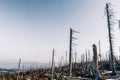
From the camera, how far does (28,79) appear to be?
129 ft

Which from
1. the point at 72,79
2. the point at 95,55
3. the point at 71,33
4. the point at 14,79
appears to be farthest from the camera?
the point at 14,79

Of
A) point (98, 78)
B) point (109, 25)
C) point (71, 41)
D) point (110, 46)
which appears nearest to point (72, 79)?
point (71, 41)

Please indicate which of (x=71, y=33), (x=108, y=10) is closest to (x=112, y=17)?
(x=108, y=10)

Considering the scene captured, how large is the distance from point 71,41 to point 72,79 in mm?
6156

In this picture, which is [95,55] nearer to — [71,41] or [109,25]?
[71,41]

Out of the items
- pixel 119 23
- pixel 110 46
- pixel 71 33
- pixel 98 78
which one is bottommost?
pixel 98 78

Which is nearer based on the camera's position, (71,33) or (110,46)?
(71,33)

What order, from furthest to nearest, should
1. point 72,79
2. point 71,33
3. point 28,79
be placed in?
point 28,79
point 71,33
point 72,79

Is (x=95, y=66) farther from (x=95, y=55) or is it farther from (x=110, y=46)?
(x=110, y=46)

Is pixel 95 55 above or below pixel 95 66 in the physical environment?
above

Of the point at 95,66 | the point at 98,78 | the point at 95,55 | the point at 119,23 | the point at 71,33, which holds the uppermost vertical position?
the point at 119,23

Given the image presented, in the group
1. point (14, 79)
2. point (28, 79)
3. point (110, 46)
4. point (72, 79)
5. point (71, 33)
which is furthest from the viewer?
point (14, 79)

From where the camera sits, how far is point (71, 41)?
27.7 metres

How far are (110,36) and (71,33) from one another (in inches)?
304
